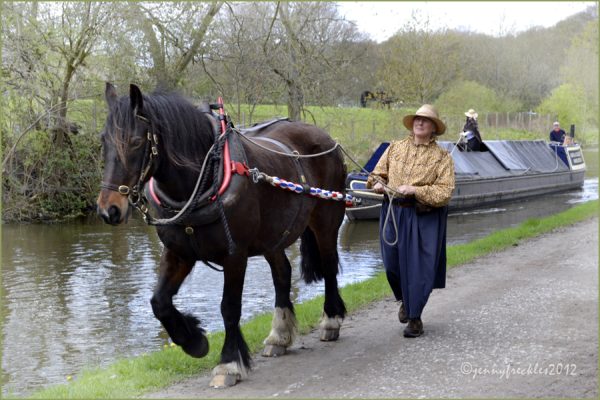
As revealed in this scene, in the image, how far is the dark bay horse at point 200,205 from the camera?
16.7 feet

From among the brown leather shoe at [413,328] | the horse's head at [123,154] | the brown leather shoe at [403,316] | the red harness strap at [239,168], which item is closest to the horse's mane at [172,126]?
the horse's head at [123,154]

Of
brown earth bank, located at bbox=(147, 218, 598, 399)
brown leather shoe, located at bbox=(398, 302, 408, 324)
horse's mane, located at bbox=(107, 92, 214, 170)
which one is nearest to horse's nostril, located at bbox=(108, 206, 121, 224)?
horse's mane, located at bbox=(107, 92, 214, 170)

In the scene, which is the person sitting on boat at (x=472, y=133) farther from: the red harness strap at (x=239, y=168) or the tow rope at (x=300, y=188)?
the red harness strap at (x=239, y=168)

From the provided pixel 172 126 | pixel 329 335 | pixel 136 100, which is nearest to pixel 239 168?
pixel 172 126

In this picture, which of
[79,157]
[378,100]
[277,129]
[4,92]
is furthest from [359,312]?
[378,100]

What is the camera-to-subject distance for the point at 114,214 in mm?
4906

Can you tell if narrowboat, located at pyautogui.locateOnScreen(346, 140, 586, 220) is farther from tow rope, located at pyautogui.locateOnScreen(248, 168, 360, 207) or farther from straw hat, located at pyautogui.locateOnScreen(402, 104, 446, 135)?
straw hat, located at pyautogui.locateOnScreen(402, 104, 446, 135)

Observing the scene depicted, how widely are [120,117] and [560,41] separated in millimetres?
33610

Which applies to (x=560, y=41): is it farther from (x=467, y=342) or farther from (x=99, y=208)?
(x=99, y=208)

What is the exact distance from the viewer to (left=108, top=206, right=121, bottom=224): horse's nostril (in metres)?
4.89

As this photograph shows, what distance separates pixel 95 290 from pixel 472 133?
50.2 feet

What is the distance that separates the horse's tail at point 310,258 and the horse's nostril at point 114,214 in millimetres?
2778

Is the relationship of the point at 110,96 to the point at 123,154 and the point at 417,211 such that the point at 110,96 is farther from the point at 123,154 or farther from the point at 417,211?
the point at 417,211

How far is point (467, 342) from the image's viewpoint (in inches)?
265
